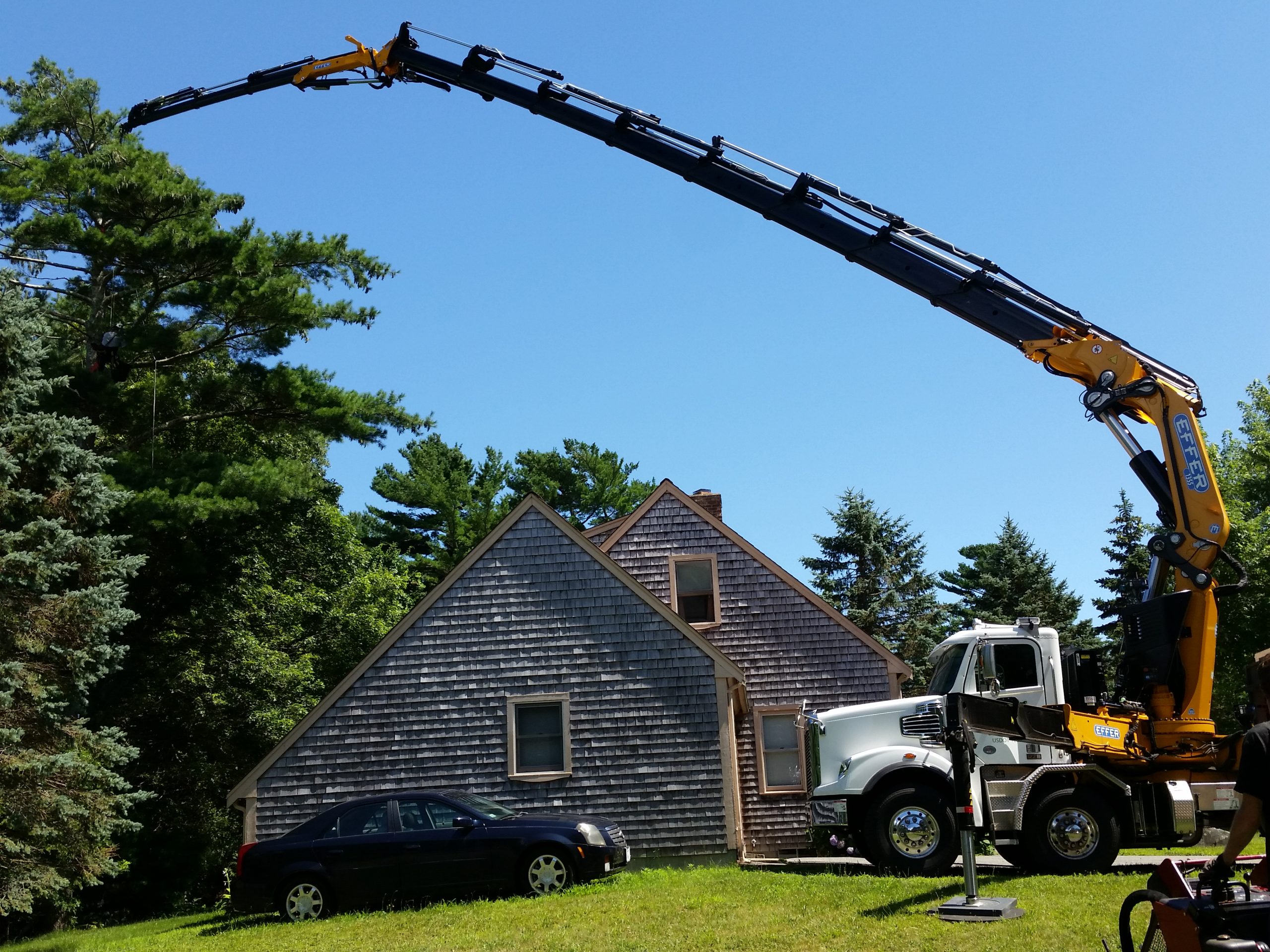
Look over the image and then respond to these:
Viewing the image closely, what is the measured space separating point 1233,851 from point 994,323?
1040cm

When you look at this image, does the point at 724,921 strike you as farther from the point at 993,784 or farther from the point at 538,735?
the point at 538,735

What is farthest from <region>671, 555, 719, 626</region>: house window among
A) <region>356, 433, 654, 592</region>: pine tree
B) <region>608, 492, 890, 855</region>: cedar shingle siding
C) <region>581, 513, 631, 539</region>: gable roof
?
<region>356, 433, 654, 592</region>: pine tree

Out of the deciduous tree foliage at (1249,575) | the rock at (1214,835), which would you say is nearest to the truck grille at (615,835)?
the rock at (1214,835)

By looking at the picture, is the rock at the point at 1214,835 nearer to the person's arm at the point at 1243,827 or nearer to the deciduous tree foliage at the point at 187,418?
the person's arm at the point at 1243,827

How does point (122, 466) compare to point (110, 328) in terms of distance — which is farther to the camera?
point (110, 328)

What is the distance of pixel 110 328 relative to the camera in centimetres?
2558

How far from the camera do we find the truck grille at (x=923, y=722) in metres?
13.5

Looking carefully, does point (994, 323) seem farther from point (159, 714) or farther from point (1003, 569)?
point (1003, 569)

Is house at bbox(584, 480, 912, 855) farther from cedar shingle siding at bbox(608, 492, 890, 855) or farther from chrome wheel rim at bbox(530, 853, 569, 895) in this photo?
chrome wheel rim at bbox(530, 853, 569, 895)

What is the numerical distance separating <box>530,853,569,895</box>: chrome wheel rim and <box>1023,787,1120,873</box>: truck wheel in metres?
5.12

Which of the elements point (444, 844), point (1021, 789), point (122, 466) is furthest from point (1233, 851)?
point (122, 466)

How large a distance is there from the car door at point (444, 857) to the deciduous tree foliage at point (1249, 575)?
23.4 meters

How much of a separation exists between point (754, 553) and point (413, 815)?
9.77m

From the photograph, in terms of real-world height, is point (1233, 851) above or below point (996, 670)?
below
